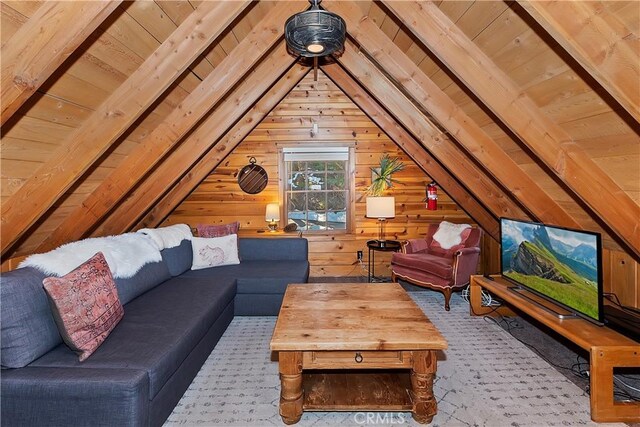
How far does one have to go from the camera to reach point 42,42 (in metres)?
1.34

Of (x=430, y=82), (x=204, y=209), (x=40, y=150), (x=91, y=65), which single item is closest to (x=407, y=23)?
(x=430, y=82)

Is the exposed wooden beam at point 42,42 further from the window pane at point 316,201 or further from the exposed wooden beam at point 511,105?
the window pane at point 316,201

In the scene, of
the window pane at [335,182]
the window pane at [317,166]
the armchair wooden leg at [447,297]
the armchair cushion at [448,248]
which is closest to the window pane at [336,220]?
the window pane at [335,182]

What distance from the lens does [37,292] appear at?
5.90ft

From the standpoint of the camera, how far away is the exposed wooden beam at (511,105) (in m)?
2.08

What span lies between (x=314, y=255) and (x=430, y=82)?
3068mm

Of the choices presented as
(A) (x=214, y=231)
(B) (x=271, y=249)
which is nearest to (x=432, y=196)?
(B) (x=271, y=249)

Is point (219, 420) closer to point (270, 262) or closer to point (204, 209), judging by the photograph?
point (270, 262)

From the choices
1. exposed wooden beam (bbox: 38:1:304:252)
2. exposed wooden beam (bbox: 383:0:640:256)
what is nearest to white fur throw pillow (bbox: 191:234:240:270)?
exposed wooden beam (bbox: 38:1:304:252)

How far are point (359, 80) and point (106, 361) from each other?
318cm

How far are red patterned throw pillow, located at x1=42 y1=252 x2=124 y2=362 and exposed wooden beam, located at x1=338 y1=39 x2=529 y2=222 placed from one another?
2.88 m

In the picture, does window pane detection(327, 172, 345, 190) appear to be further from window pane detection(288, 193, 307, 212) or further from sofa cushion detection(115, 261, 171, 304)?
sofa cushion detection(115, 261, 171, 304)

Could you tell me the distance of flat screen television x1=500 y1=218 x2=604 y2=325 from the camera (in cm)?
215

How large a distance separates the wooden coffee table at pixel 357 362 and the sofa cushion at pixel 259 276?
4.12 ft
